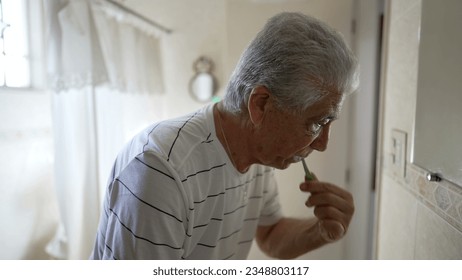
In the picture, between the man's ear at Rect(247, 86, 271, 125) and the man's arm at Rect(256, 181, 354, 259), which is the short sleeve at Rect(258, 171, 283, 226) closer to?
the man's arm at Rect(256, 181, 354, 259)

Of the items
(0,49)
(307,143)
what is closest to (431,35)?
(307,143)

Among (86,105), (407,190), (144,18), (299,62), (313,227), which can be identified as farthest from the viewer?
(144,18)

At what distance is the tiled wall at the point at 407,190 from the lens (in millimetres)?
408

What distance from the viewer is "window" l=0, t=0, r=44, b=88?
0.59 meters

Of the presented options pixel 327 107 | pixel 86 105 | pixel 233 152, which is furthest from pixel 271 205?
pixel 86 105

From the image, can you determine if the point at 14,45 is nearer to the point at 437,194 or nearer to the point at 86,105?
the point at 86,105

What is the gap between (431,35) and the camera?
426 mm

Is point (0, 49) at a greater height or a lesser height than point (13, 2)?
lesser

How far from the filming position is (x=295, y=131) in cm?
47

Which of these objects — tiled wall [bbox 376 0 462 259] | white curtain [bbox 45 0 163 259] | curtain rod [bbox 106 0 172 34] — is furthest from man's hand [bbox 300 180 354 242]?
curtain rod [bbox 106 0 172 34]

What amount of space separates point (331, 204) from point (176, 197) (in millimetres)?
284

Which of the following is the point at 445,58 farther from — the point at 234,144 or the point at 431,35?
the point at 234,144

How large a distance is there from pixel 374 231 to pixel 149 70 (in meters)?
0.95

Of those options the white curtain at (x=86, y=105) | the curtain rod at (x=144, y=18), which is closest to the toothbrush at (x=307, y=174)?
the white curtain at (x=86, y=105)
